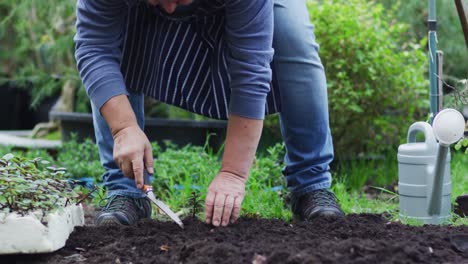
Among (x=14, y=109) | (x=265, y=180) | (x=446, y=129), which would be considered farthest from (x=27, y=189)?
(x=14, y=109)

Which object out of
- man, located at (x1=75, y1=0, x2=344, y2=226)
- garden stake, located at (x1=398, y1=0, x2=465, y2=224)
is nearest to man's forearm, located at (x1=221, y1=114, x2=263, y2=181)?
man, located at (x1=75, y1=0, x2=344, y2=226)

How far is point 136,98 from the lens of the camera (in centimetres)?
269

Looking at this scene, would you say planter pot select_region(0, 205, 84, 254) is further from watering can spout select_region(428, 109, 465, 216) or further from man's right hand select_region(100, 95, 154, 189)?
watering can spout select_region(428, 109, 465, 216)

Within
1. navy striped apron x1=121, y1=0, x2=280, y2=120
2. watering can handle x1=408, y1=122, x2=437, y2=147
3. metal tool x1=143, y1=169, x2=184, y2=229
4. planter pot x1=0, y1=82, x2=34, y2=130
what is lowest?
planter pot x1=0, y1=82, x2=34, y2=130

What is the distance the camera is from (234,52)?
2223 millimetres

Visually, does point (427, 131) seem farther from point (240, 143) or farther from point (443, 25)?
point (443, 25)

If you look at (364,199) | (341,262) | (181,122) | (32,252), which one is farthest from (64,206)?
(181,122)

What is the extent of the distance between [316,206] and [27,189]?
3.27ft

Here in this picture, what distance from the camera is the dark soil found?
1774 mm

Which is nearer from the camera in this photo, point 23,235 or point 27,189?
point 23,235

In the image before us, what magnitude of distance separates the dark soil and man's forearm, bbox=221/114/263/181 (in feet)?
0.61

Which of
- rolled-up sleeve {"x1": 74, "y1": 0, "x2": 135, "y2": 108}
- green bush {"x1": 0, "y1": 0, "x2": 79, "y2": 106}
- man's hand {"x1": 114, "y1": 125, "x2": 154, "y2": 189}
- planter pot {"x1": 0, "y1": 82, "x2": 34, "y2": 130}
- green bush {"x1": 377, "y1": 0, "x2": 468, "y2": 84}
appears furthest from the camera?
planter pot {"x1": 0, "y1": 82, "x2": 34, "y2": 130}

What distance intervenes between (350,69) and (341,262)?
100 inches

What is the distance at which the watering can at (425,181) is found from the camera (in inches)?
96.3
